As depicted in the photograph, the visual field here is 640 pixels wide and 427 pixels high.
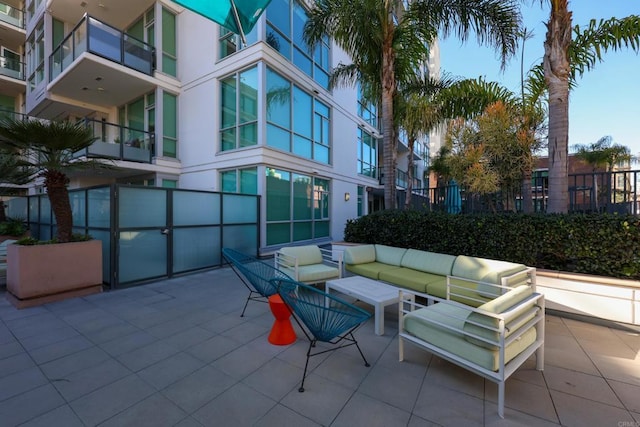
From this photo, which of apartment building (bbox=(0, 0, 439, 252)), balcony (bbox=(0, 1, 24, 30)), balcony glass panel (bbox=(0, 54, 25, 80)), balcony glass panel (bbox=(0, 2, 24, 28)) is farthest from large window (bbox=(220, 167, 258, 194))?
balcony glass panel (bbox=(0, 2, 24, 28))

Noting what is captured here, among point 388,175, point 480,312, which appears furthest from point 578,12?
point 480,312

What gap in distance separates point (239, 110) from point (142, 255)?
516 centimetres

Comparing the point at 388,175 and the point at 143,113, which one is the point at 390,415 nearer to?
the point at 388,175

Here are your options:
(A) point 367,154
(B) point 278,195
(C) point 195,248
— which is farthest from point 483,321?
(A) point 367,154

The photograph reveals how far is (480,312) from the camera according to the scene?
221 centimetres

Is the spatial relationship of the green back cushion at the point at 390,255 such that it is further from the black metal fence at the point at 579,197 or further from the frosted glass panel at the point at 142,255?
the frosted glass panel at the point at 142,255

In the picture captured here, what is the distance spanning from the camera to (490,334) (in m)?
2.23

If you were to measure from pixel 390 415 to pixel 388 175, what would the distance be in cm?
587

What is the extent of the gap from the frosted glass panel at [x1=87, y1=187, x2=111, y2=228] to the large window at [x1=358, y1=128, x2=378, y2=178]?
11.1 meters

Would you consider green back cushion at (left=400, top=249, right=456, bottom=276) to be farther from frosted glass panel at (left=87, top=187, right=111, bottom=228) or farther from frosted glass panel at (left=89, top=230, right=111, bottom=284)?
frosted glass panel at (left=87, top=187, right=111, bottom=228)

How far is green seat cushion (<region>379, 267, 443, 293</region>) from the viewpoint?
13.1 feet

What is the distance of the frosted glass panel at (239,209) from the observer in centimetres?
758

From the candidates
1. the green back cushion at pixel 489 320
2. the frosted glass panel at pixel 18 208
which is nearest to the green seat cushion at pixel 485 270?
the green back cushion at pixel 489 320

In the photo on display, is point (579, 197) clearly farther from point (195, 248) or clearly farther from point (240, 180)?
point (195, 248)
